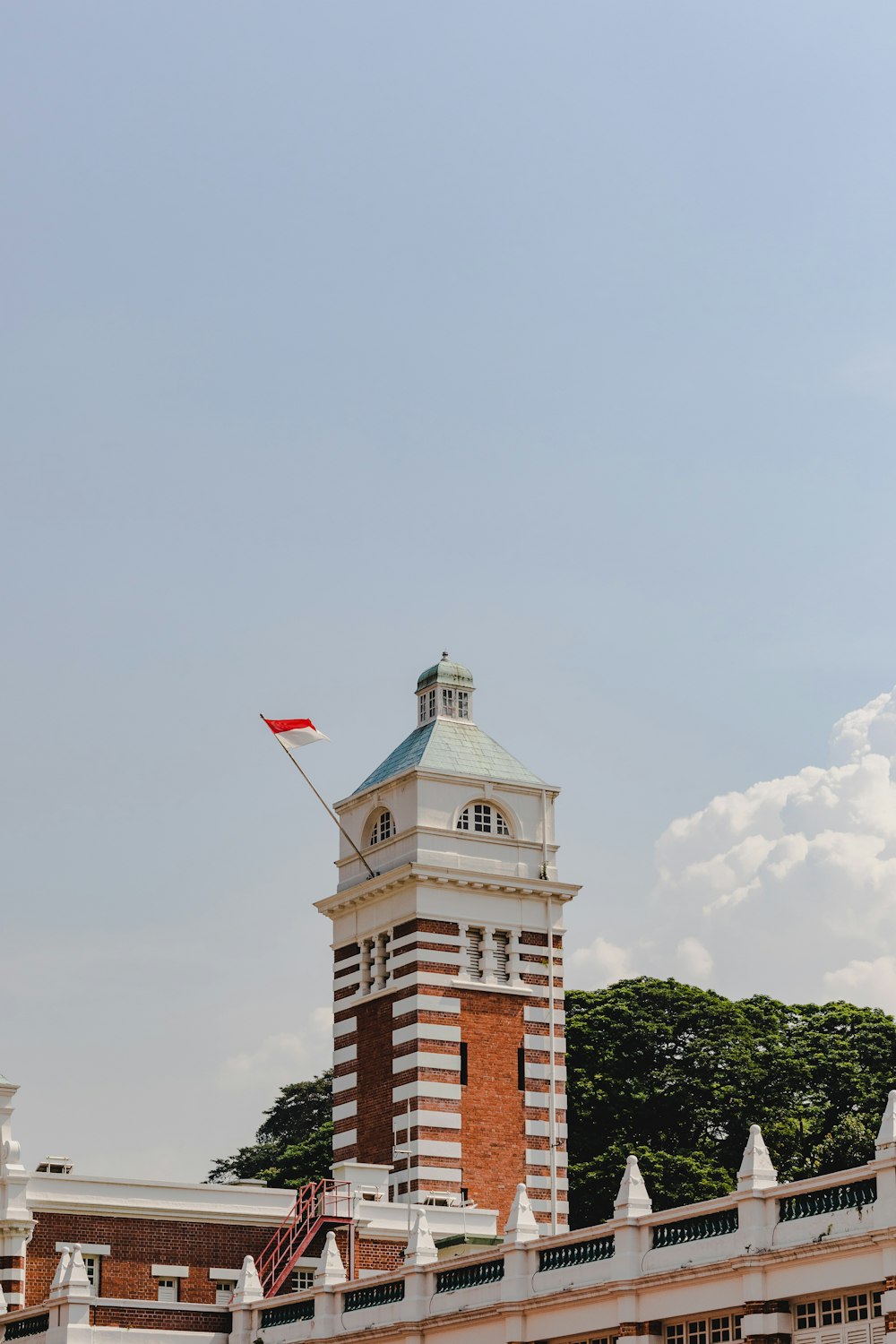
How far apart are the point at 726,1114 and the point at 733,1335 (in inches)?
1692

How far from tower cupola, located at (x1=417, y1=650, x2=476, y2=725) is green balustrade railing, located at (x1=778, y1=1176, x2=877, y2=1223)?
3376 cm

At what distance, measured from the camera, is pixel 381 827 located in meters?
64.2

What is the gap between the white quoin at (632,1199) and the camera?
118ft

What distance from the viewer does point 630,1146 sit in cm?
7469

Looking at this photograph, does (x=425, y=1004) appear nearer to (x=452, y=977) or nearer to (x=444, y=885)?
(x=452, y=977)

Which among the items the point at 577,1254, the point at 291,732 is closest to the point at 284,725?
the point at 291,732

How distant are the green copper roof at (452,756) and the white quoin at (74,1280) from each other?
763 inches

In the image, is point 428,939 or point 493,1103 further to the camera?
point 428,939

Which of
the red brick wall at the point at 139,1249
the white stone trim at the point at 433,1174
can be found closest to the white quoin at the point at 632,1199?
the red brick wall at the point at 139,1249

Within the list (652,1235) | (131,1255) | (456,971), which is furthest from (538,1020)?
(652,1235)

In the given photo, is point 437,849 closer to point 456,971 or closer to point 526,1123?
point 456,971

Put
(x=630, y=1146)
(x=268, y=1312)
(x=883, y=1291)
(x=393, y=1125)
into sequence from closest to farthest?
(x=883, y=1291) < (x=268, y=1312) < (x=393, y=1125) < (x=630, y=1146)

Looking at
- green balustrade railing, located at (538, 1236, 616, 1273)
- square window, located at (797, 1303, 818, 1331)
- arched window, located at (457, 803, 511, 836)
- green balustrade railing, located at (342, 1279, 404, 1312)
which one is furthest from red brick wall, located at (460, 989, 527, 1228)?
square window, located at (797, 1303, 818, 1331)

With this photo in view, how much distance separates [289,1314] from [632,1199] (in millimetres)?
12324
